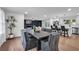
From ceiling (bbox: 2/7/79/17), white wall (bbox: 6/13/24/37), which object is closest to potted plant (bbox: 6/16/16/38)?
white wall (bbox: 6/13/24/37)

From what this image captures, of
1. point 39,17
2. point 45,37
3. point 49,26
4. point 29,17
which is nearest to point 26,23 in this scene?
point 29,17

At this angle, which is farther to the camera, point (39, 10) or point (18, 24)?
point (18, 24)

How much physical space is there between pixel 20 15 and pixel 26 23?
167mm

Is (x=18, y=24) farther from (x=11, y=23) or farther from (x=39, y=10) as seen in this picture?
(x=39, y=10)

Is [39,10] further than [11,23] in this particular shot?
No

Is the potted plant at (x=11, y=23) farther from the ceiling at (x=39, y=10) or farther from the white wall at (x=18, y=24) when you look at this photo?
the ceiling at (x=39, y=10)

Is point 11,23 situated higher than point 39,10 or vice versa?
point 39,10

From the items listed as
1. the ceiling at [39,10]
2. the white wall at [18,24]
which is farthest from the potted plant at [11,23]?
the ceiling at [39,10]

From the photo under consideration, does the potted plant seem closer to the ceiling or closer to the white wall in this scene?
the white wall

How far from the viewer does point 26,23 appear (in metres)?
1.41

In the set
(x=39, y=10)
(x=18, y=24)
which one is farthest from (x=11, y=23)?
(x=39, y=10)

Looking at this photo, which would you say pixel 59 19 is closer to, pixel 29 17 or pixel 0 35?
pixel 29 17
